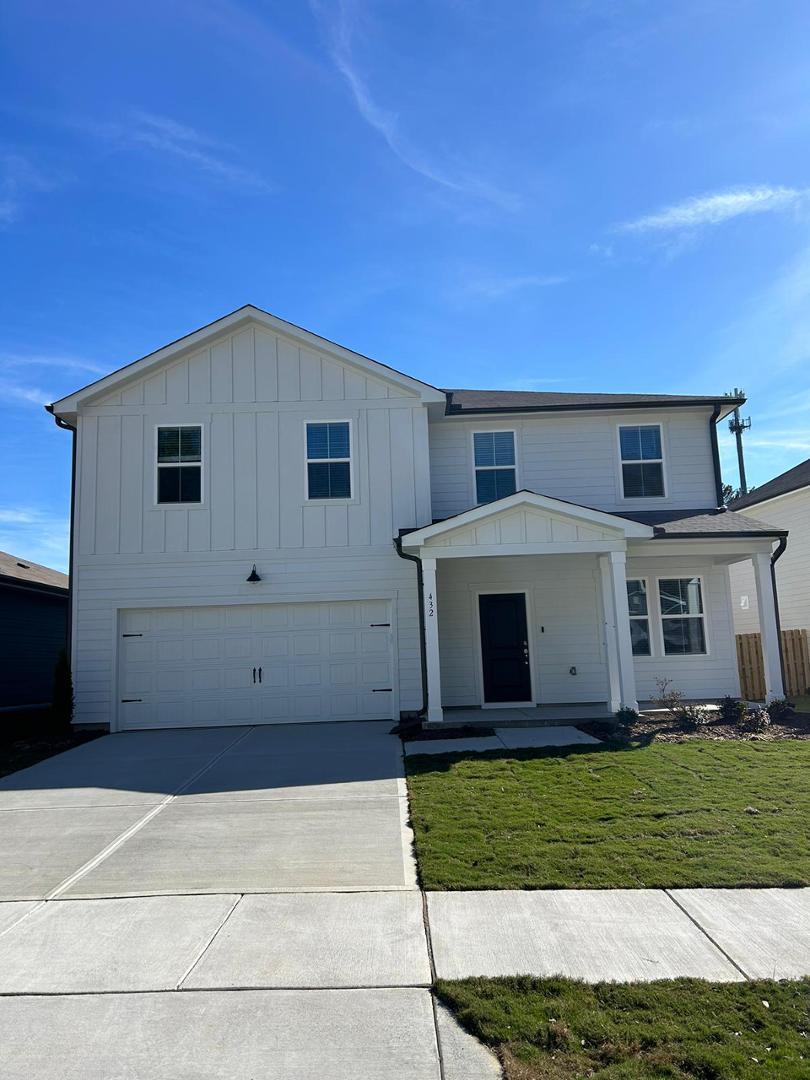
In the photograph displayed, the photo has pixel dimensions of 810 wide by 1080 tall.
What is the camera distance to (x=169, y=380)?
46.4 feet

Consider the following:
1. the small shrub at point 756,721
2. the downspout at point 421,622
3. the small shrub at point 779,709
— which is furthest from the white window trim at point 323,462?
the small shrub at point 779,709

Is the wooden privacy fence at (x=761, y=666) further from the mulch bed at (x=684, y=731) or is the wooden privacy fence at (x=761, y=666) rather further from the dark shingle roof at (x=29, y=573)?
the dark shingle roof at (x=29, y=573)

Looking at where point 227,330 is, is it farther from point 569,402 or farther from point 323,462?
point 569,402

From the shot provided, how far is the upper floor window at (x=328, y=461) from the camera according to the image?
13805 millimetres

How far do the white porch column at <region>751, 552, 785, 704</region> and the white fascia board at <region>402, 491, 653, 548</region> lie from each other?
7.97ft

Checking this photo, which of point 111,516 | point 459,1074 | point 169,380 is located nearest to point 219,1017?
point 459,1074

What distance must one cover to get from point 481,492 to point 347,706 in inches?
183

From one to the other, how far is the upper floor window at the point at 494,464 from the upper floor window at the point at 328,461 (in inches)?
99.3

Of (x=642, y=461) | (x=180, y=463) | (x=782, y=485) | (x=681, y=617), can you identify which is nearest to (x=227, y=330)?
(x=180, y=463)

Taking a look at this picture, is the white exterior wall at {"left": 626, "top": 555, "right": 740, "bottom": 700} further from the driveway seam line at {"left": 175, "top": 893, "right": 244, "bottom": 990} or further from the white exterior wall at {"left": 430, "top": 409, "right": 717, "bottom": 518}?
the driveway seam line at {"left": 175, "top": 893, "right": 244, "bottom": 990}

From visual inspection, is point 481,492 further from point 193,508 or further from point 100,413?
point 100,413

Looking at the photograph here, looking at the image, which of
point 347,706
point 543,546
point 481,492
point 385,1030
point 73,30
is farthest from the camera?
point 481,492

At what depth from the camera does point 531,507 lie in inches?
476

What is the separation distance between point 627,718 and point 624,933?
7.16 m
